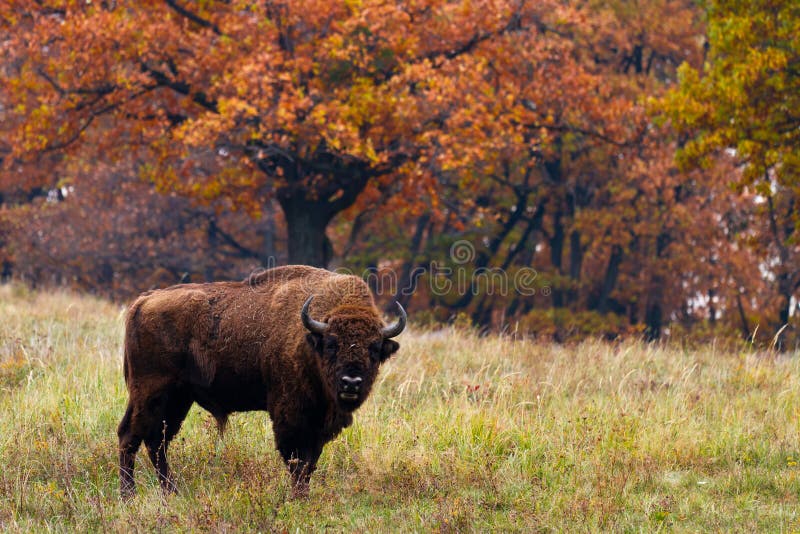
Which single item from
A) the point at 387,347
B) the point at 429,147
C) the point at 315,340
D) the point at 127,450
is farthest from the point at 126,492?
the point at 429,147

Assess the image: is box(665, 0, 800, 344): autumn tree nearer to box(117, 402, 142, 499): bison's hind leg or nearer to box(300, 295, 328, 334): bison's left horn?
box(300, 295, 328, 334): bison's left horn

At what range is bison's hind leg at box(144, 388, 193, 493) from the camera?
24.9 feet

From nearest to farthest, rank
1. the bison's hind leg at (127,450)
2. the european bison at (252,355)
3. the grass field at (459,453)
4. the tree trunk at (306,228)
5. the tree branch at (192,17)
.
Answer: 1. the grass field at (459,453)
2. the european bison at (252,355)
3. the bison's hind leg at (127,450)
4. the tree branch at (192,17)
5. the tree trunk at (306,228)

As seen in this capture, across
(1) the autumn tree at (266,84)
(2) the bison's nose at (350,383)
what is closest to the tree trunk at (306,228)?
(1) the autumn tree at (266,84)

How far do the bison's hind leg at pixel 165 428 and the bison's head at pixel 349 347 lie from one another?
152 cm

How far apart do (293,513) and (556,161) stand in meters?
22.7

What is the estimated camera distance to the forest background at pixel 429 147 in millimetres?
17156

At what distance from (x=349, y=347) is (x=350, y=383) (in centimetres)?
33

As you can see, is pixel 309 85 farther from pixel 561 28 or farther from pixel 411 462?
pixel 411 462

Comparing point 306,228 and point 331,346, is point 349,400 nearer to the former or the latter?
point 331,346

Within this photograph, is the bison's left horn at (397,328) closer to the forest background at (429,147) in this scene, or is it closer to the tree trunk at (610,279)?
the forest background at (429,147)

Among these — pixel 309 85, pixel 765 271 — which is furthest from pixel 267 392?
pixel 765 271

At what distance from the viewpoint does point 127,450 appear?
7723mm

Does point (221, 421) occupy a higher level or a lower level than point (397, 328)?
lower
